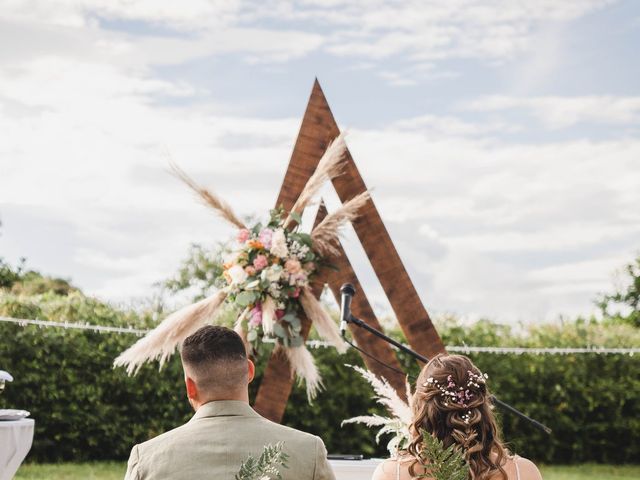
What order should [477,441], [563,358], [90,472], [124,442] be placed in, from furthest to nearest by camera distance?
[563,358]
[124,442]
[90,472]
[477,441]

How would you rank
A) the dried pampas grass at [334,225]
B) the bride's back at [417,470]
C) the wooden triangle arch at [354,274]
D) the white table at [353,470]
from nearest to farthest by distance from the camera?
the bride's back at [417,470] → the white table at [353,470] → the dried pampas grass at [334,225] → the wooden triangle arch at [354,274]

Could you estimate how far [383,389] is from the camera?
12.0 ft

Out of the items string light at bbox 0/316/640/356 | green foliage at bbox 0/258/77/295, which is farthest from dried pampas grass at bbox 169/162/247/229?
green foliage at bbox 0/258/77/295

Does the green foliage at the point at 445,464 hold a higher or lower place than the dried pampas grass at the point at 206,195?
lower

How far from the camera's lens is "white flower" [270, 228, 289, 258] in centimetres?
497

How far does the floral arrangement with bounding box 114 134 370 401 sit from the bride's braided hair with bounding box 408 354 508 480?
196 centimetres

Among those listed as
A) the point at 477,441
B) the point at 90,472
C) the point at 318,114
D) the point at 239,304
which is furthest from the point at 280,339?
the point at 90,472

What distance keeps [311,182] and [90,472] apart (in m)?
4.59

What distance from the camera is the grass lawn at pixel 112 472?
793 cm

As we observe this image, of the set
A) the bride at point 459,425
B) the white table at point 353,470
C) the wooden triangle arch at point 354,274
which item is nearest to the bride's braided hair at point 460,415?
the bride at point 459,425

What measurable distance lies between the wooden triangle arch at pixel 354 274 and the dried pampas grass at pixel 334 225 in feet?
0.22

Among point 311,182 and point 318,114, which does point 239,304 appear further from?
point 318,114

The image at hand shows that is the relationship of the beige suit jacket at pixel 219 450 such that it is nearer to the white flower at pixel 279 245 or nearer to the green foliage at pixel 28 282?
the white flower at pixel 279 245

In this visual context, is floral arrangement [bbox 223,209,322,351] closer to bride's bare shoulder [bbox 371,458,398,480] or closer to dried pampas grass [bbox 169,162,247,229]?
dried pampas grass [bbox 169,162,247,229]
